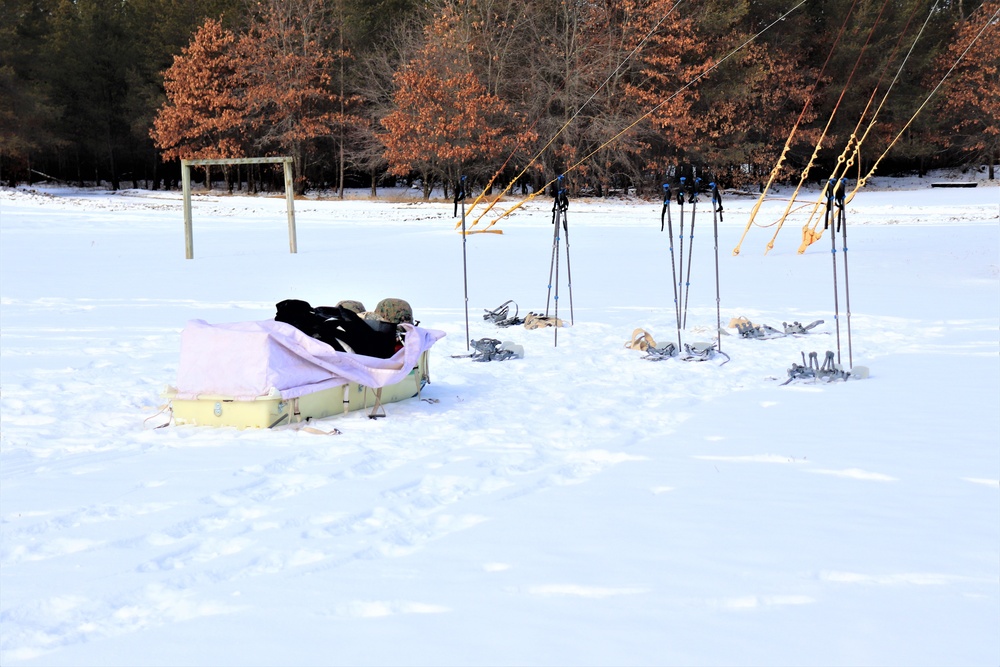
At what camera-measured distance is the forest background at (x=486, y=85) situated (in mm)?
37375

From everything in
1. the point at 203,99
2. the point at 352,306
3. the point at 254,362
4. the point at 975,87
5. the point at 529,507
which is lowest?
the point at 529,507

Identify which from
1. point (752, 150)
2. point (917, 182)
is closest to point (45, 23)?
point (752, 150)

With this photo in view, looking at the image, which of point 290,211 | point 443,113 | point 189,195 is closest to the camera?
point 189,195

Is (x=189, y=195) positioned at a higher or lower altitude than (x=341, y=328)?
higher

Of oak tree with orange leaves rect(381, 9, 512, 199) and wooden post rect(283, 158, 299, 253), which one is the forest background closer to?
oak tree with orange leaves rect(381, 9, 512, 199)

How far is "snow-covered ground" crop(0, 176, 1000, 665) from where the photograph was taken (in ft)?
12.8

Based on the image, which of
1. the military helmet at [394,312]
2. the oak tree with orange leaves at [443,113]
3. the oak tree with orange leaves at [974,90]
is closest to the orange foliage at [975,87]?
the oak tree with orange leaves at [974,90]

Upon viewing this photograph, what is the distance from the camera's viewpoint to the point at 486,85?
38.4 meters

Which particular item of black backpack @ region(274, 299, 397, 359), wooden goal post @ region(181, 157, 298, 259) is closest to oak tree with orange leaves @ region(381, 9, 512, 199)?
wooden goal post @ region(181, 157, 298, 259)

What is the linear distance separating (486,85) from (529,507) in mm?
34368

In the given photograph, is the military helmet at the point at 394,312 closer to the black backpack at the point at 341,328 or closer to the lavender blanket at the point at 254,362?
the black backpack at the point at 341,328

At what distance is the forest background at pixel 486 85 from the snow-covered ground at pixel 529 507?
23.6 meters

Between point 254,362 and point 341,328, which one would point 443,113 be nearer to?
point 341,328

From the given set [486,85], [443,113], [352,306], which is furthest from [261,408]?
[486,85]
